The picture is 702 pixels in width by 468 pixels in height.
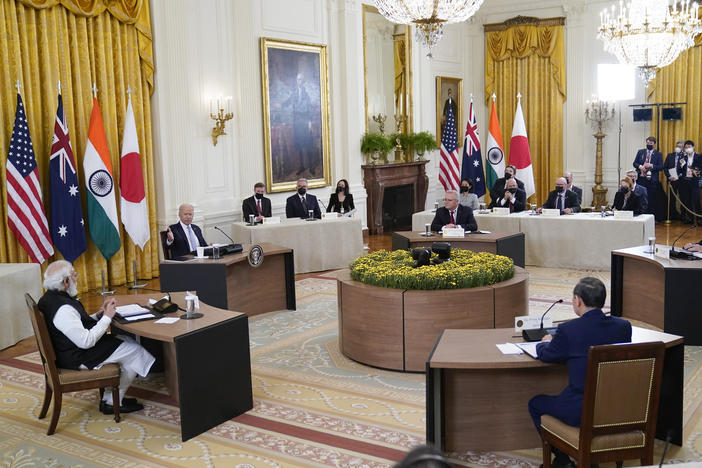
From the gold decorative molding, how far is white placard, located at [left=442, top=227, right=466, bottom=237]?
29.8 ft

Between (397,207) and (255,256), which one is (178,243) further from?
→ (397,207)

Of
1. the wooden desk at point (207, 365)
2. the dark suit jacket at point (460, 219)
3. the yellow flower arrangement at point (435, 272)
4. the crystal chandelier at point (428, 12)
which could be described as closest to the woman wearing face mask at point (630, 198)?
the dark suit jacket at point (460, 219)

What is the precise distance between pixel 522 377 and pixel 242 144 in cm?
810

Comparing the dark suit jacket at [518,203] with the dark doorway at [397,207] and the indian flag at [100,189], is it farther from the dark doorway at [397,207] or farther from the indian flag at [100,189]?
the indian flag at [100,189]

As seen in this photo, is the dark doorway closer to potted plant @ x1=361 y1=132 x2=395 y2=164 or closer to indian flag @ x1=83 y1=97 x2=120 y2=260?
potted plant @ x1=361 y1=132 x2=395 y2=164

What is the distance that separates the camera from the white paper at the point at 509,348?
4467mm

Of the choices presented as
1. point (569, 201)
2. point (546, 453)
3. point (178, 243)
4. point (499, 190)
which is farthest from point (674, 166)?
point (546, 453)

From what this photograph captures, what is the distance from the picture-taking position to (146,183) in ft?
34.3

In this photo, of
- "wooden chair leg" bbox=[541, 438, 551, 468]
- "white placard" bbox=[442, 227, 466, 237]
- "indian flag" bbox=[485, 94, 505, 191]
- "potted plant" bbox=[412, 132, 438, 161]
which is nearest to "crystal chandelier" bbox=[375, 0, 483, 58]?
"white placard" bbox=[442, 227, 466, 237]

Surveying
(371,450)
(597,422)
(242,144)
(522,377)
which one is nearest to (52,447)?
(371,450)

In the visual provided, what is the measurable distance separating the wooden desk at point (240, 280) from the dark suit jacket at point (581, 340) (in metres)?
4.56

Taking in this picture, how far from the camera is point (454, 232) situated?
9.33 metres

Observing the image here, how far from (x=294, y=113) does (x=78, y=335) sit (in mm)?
8137

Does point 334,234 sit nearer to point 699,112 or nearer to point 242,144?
point 242,144
